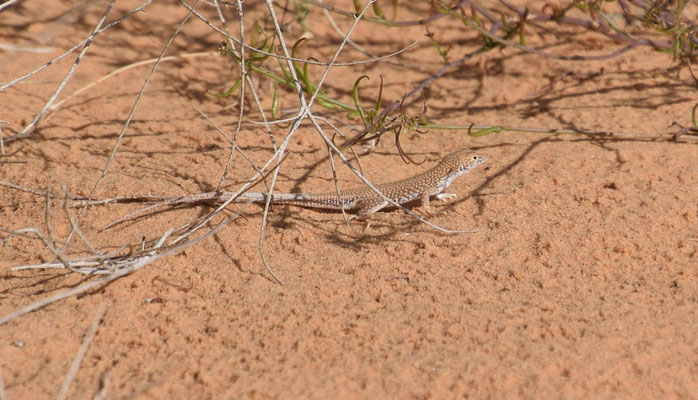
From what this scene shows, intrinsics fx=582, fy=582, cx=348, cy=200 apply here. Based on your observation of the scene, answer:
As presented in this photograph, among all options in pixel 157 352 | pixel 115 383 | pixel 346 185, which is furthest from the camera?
pixel 346 185

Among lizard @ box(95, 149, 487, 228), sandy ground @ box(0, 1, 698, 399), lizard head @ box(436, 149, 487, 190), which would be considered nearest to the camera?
sandy ground @ box(0, 1, 698, 399)

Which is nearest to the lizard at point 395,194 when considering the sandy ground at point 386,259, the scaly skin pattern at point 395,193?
the scaly skin pattern at point 395,193

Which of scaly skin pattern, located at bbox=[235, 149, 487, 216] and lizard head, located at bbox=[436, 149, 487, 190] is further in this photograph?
lizard head, located at bbox=[436, 149, 487, 190]

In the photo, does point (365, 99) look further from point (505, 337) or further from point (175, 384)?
point (175, 384)

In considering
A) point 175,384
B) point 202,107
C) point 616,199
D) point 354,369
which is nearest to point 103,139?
point 202,107

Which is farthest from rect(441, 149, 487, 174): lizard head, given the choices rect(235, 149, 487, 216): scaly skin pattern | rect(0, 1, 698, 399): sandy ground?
rect(0, 1, 698, 399): sandy ground

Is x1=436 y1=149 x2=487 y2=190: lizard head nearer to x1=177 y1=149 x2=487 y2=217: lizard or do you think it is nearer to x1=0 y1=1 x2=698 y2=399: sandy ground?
x1=177 y1=149 x2=487 y2=217: lizard

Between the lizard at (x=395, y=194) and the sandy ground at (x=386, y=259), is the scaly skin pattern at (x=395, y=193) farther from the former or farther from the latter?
the sandy ground at (x=386, y=259)
